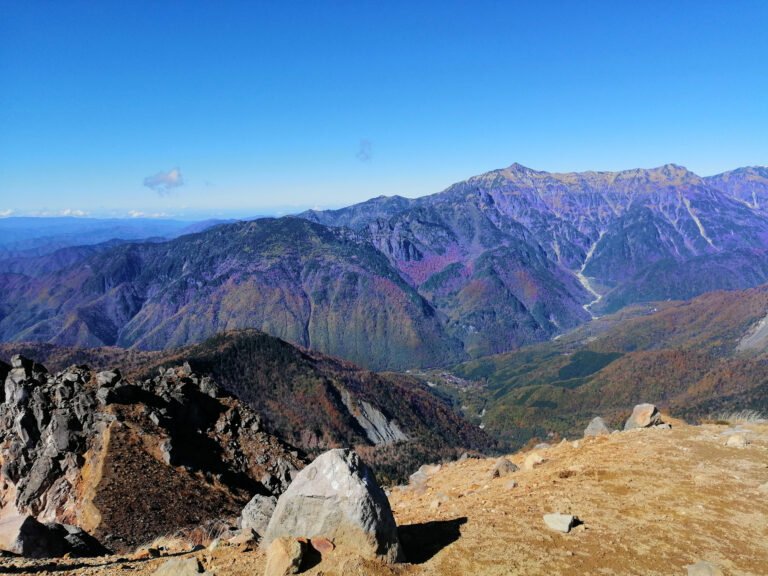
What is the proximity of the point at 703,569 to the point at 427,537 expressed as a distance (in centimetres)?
892

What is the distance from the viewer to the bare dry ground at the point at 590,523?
16.4 meters

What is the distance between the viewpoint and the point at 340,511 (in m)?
16.5

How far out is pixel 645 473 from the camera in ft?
83.1

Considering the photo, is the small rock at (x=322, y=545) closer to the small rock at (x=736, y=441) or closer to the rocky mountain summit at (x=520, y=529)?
the rocky mountain summit at (x=520, y=529)

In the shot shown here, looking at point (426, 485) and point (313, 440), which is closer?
point (426, 485)

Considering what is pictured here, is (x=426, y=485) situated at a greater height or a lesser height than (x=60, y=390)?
lesser

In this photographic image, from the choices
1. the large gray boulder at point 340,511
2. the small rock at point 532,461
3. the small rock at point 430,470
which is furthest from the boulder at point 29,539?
the small rock at point 532,461

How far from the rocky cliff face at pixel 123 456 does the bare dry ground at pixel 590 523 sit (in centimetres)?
1920

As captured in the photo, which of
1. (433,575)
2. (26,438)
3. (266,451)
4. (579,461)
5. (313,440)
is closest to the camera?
(433,575)

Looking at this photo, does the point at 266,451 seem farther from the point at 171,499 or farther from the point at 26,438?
the point at 26,438

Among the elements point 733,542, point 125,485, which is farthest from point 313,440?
point 733,542

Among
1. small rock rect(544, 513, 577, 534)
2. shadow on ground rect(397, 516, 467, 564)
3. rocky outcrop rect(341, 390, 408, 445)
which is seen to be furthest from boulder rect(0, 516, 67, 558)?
rocky outcrop rect(341, 390, 408, 445)

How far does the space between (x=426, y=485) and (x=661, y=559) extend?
1825cm

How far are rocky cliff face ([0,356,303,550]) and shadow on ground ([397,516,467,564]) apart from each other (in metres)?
23.7
